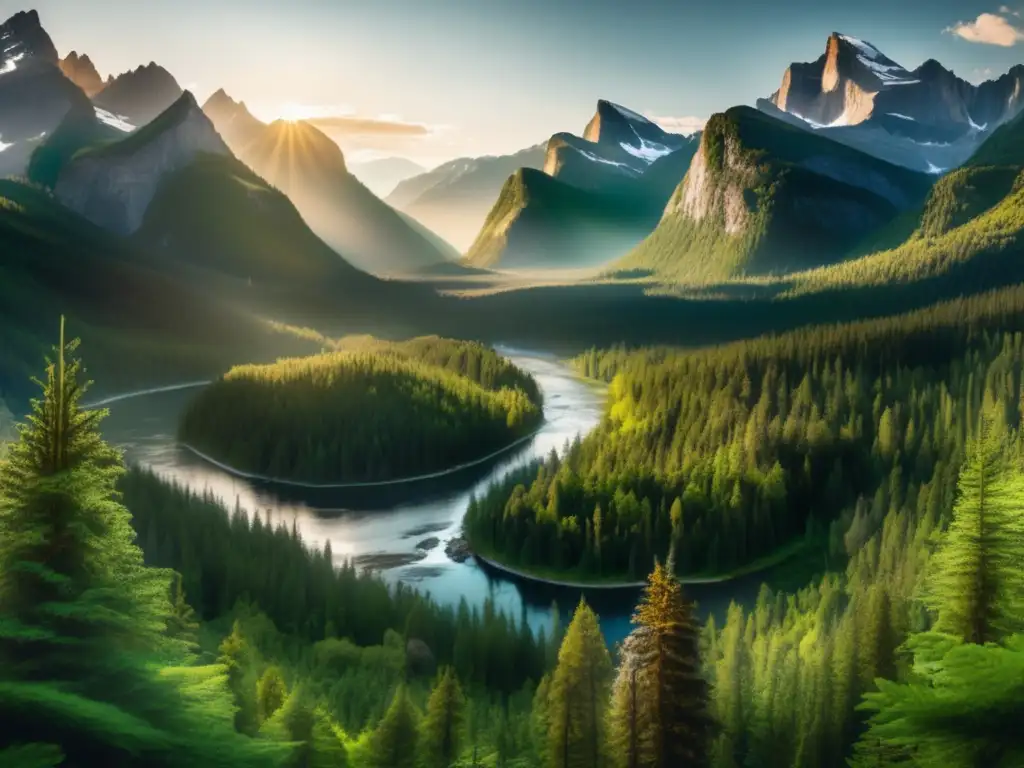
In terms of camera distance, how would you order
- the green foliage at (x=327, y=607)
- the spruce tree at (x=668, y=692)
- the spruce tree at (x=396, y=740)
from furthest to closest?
1. the green foliage at (x=327, y=607)
2. the spruce tree at (x=396, y=740)
3. the spruce tree at (x=668, y=692)

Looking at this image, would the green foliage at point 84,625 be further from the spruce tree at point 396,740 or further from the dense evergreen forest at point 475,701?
the spruce tree at point 396,740

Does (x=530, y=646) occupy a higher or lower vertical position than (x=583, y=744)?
lower

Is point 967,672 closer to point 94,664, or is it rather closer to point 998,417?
point 94,664

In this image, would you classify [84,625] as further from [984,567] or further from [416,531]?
[416,531]

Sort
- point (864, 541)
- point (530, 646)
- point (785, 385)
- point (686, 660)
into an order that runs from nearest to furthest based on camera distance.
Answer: point (686, 660) → point (530, 646) → point (864, 541) → point (785, 385)

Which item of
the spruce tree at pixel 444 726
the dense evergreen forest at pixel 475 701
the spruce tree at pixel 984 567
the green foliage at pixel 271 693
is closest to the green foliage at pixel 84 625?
the dense evergreen forest at pixel 475 701

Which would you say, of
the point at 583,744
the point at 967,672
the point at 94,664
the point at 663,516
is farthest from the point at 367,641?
the point at 967,672
